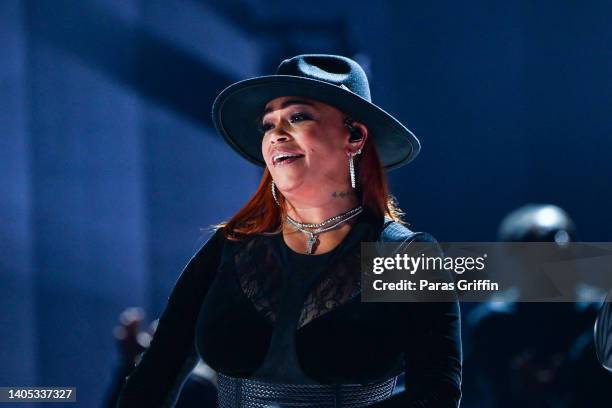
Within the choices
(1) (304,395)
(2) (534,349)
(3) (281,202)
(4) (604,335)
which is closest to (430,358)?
(1) (304,395)

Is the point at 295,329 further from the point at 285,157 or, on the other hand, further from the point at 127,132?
the point at 127,132

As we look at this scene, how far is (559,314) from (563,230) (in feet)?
0.73

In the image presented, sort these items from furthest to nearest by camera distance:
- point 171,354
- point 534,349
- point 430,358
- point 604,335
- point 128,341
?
1. point 128,341
2. point 534,349
3. point 604,335
4. point 171,354
5. point 430,358

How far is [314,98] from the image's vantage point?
154 centimetres

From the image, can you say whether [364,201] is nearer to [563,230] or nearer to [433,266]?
[433,266]

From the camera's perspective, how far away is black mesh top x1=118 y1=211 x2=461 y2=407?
1.39 m

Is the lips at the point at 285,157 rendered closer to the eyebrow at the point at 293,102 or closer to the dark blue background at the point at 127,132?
the eyebrow at the point at 293,102

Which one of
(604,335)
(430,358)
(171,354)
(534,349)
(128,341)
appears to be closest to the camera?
(430,358)

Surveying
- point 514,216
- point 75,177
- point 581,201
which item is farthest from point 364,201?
point 75,177

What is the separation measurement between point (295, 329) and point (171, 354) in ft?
0.79

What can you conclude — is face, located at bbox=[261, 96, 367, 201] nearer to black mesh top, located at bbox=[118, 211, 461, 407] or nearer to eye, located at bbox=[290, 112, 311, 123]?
eye, located at bbox=[290, 112, 311, 123]

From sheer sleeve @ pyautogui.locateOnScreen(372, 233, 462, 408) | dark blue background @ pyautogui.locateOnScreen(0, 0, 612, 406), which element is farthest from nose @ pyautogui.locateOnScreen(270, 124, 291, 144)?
dark blue background @ pyautogui.locateOnScreen(0, 0, 612, 406)

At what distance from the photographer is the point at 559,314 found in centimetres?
212

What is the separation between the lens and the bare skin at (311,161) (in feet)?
4.98
